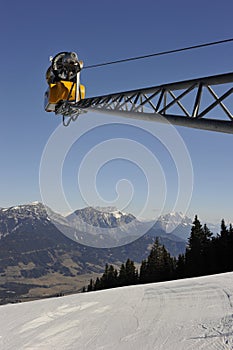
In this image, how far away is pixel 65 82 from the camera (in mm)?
18688

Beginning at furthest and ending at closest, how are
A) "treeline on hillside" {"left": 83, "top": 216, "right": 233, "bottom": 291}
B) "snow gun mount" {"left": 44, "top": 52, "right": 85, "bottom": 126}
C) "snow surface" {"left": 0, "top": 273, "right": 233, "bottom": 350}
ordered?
"treeline on hillside" {"left": 83, "top": 216, "right": 233, "bottom": 291} → "snow gun mount" {"left": 44, "top": 52, "right": 85, "bottom": 126} → "snow surface" {"left": 0, "top": 273, "right": 233, "bottom": 350}

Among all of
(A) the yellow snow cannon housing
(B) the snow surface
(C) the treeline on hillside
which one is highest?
(A) the yellow snow cannon housing

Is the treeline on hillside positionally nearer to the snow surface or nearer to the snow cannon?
the snow surface

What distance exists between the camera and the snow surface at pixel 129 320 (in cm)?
861

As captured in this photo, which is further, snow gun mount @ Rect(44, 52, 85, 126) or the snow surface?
snow gun mount @ Rect(44, 52, 85, 126)

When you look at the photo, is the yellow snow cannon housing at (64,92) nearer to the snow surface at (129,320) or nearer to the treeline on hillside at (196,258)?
the snow surface at (129,320)

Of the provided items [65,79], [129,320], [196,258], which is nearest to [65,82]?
[65,79]

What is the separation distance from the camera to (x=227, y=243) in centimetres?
4931

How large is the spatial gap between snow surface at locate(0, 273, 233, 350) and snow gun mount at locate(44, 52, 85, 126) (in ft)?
32.6

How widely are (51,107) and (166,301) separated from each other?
12419 millimetres

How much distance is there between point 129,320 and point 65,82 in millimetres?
12844

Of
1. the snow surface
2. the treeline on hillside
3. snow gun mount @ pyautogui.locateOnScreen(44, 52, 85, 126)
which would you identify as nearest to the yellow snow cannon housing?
snow gun mount @ pyautogui.locateOnScreen(44, 52, 85, 126)

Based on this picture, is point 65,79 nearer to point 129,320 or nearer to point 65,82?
point 65,82

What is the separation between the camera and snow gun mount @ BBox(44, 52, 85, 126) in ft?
60.3
